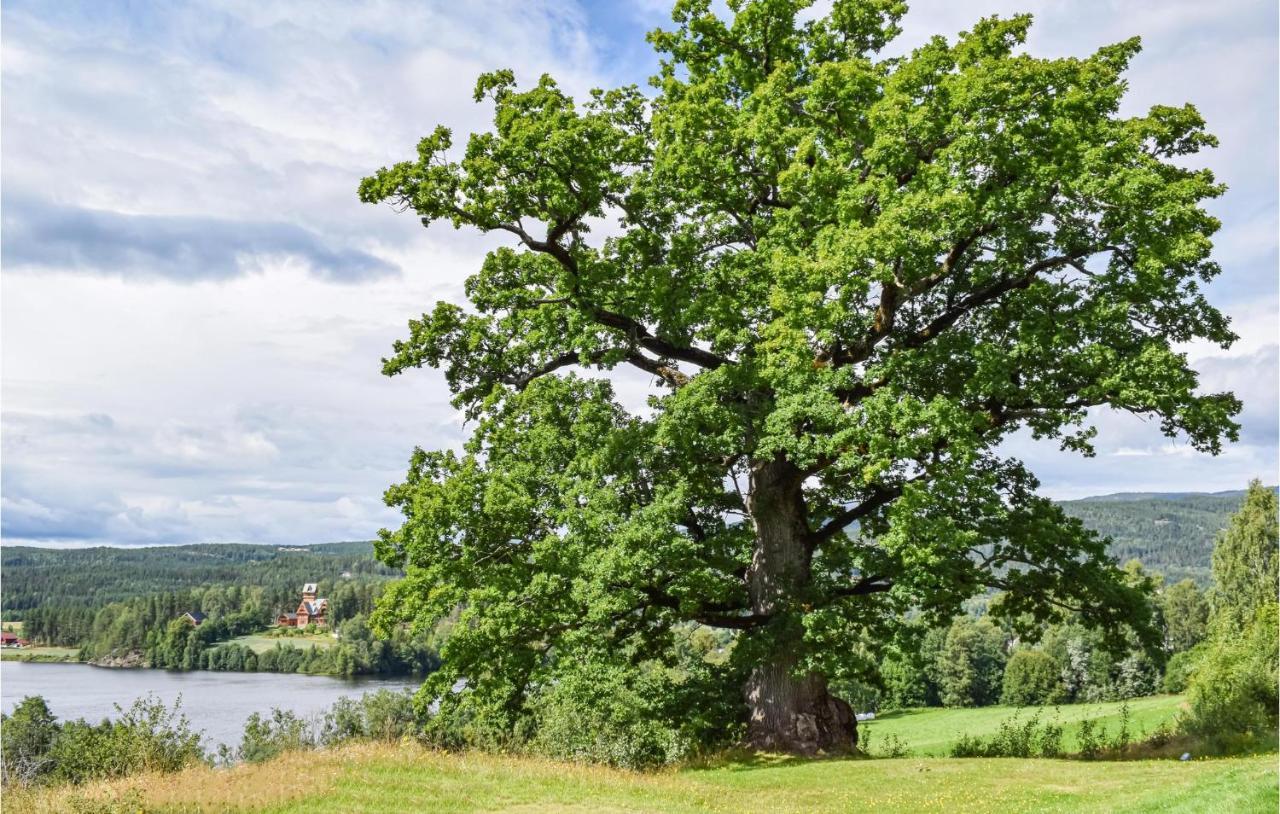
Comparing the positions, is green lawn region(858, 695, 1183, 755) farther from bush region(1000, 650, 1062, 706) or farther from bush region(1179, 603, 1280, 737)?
bush region(1000, 650, 1062, 706)

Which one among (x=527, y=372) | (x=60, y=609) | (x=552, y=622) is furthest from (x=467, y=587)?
(x=60, y=609)

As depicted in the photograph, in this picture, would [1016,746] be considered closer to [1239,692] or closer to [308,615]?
[1239,692]

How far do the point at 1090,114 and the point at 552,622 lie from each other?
13461 mm

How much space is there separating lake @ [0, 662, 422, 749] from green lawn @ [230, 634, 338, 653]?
13.1 meters

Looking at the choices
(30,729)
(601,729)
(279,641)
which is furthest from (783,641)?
(279,641)

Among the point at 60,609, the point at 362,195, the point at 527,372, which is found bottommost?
the point at 60,609

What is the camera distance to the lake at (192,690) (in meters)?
65.1

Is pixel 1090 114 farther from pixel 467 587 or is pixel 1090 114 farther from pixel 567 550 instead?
pixel 467 587

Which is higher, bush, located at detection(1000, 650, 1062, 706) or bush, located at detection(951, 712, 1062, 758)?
bush, located at detection(951, 712, 1062, 758)

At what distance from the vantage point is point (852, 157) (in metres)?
17.9

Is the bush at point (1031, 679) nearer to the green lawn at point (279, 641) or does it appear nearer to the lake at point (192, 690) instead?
the lake at point (192, 690)

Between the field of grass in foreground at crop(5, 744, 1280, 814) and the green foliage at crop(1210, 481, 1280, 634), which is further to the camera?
the green foliage at crop(1210, 481, 1280, 634)

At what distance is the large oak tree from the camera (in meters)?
15.6

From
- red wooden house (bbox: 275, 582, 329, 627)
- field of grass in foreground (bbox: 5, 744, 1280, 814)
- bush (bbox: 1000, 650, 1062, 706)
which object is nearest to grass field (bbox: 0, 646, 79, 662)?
red wooden house (bbox: 275, 582, 329, 627)
